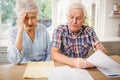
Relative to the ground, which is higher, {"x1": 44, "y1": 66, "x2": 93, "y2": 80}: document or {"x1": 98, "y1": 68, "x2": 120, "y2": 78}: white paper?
{"x1": 44, "y1": 66, "x2": 93, "y2": 80}: document

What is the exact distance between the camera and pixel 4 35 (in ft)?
11.1

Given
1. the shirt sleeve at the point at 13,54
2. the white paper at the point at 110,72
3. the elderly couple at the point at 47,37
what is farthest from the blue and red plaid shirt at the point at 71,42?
the white paper at the point at 110,72

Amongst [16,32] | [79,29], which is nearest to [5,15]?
[16,32]

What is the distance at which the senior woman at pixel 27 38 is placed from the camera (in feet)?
5.29

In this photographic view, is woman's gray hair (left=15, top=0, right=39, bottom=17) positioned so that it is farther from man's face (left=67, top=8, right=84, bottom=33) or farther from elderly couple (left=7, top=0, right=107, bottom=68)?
man's face (left=67, top=8, right=84, bottom=33)

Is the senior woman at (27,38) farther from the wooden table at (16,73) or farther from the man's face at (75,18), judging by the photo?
the man's face at (75,18)

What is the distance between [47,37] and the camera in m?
1.93

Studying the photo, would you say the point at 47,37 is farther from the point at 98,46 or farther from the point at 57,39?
the point at 98,46

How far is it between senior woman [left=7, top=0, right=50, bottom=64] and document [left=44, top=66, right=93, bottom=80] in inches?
15.4

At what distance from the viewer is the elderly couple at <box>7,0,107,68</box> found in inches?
66.9

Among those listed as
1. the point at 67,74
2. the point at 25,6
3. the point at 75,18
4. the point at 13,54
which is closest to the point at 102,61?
the point at 67,74

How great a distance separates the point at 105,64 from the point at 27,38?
840mm

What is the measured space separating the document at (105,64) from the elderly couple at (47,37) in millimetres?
356

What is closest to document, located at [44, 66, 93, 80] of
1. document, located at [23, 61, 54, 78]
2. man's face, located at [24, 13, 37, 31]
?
document, located at [23, 61, 54, 78]
